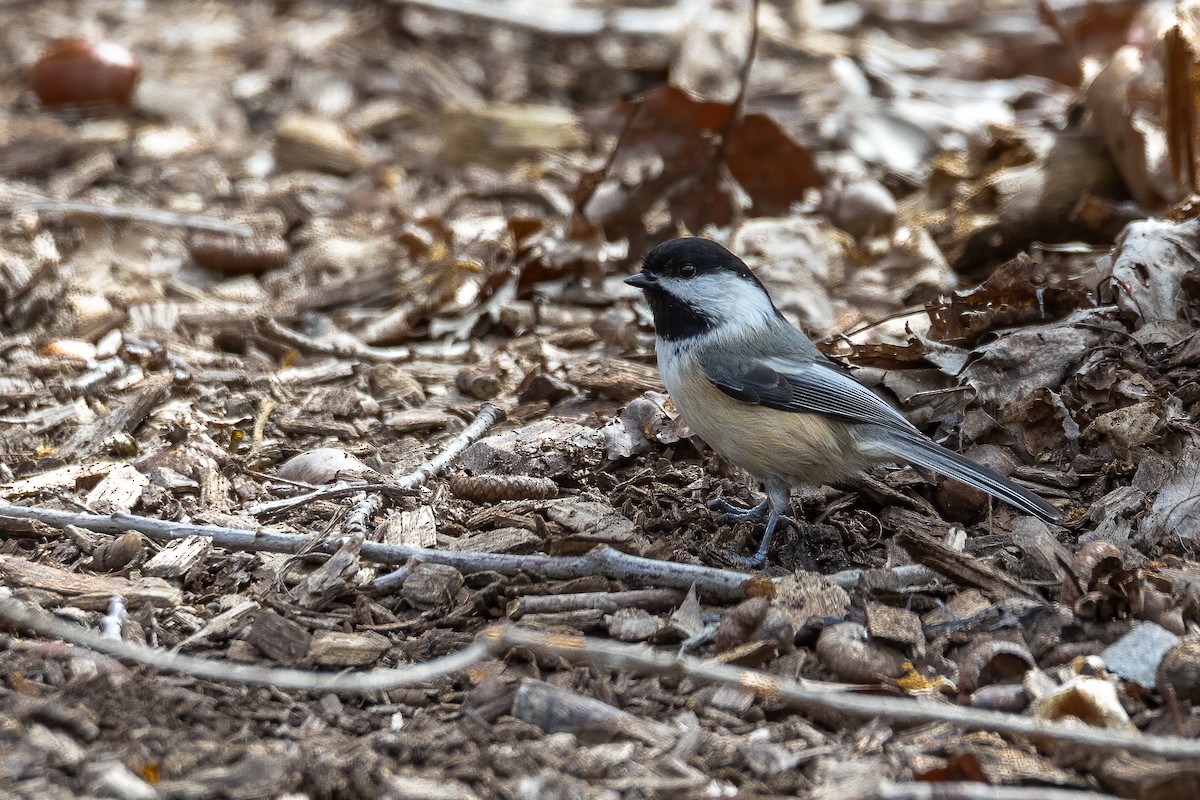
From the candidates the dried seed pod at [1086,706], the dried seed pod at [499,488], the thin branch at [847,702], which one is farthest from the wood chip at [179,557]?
the dried seed pod at [1086,706]

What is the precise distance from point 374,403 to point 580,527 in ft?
3.95

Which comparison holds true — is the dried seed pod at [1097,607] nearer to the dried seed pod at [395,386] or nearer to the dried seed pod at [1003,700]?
the dried seed pod at [1003,700]

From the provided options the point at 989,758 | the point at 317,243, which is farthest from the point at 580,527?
the point at 317,243

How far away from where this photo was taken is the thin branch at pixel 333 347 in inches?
169

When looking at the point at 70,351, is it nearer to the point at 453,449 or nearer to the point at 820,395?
the point at 453,449

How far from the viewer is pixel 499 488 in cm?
323

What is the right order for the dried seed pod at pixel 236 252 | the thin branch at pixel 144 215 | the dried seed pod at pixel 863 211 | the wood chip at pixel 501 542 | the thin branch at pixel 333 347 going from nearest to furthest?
the wood chip at pixel 501 542 → the thin branch at pixel 333 347 → the dried seed pod at pixel 236 252 → the thin branch at pixel 144 215 → the dried seed pod at pixel 863 211

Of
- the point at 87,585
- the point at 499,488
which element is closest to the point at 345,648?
the point at 87,585

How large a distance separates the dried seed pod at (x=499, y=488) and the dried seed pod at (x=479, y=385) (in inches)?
29.2

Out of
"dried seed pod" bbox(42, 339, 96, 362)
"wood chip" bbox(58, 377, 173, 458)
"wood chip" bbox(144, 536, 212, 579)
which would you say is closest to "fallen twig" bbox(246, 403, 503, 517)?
"wood chip" bbox(144, 536, 212, 579)

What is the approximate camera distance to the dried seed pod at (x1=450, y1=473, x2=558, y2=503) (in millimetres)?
3229

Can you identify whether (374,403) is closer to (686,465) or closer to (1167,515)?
(686,465)

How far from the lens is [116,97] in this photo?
5.96m

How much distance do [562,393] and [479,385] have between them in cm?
30
